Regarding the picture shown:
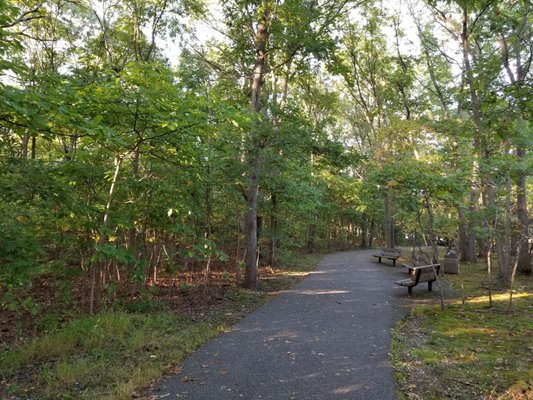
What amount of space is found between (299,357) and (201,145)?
404cm

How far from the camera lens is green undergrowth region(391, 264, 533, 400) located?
3922mm

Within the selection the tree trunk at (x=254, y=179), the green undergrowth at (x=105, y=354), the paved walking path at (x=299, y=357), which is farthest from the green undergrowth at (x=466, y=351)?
the tree trunk at (x=254, y=179)

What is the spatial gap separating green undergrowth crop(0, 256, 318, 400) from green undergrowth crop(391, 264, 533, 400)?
303cm

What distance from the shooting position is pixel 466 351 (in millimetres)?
5148

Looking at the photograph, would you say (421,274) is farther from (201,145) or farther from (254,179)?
(201,145)

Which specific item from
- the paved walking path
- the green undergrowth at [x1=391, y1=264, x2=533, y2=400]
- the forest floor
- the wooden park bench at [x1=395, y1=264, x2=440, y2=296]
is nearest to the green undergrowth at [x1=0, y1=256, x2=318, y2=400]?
the forest floor

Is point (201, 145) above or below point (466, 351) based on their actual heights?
above

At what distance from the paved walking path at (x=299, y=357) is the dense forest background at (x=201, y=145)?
1974 millimetres

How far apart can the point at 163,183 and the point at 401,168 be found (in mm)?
5016

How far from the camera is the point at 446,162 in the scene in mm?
11141

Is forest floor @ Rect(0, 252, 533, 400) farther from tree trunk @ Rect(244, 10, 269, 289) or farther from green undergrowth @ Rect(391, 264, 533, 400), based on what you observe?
tree trunk @ Rect(244, 10, 269, 289)

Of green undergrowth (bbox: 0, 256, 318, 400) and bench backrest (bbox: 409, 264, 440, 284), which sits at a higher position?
bench backrest (bbox: 409, 264, 440, 284)

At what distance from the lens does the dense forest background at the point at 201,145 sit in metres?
4.60

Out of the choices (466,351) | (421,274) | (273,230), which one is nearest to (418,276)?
(421,274)
